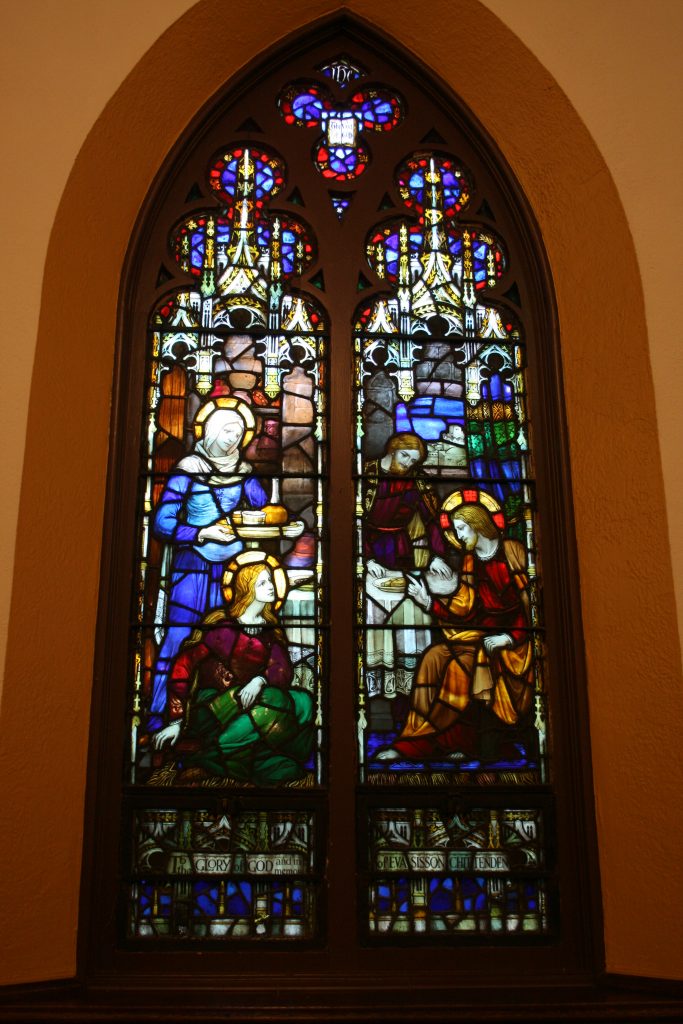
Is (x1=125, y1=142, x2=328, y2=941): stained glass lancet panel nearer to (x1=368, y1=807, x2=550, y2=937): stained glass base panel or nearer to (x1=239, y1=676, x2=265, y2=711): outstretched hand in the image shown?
(x1=239, y1=676, x2=265, y2=711): outstretched hand

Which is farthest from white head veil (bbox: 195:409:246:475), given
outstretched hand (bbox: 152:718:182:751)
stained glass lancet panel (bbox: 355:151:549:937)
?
outstretched hand (bbox: 152:718:182:751)

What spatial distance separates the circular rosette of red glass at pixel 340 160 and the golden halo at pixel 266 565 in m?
1.52

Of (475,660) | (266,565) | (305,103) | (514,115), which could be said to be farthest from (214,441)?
(514,115)

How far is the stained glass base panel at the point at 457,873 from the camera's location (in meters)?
3.53

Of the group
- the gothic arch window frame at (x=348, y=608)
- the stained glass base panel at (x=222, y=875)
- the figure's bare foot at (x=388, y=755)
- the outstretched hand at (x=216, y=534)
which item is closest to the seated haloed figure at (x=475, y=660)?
the figure's bare foot at (x=388, y=755)

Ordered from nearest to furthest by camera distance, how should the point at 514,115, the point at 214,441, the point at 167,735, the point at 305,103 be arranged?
the point at 167,735 < the point at 214,441 < the point at 514,115 < the point at 305,103

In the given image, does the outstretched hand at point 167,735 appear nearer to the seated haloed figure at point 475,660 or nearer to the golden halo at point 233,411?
the seated haloed figure at point 475,660

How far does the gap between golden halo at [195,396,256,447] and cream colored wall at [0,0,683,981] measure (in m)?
0.55

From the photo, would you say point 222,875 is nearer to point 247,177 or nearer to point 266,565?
point 266,565

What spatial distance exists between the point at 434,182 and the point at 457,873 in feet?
8.29

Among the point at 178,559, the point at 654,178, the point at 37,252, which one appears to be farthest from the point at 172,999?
the point at 654,178

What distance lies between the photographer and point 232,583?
12.6ft

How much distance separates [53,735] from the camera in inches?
135

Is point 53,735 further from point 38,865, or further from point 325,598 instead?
point 325,598
